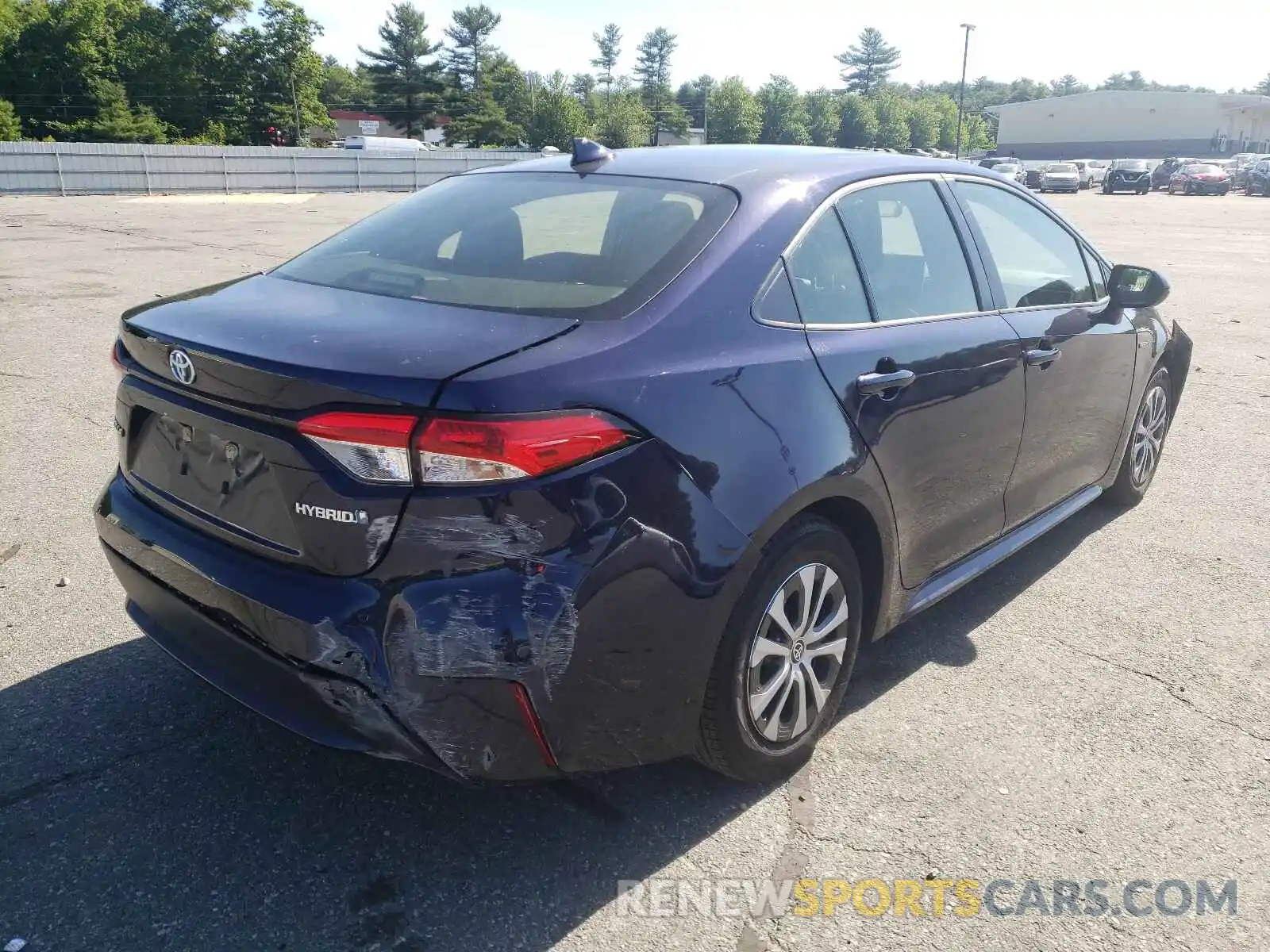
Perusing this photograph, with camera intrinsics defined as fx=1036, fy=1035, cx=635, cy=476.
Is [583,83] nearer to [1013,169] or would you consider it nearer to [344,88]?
[344,88]

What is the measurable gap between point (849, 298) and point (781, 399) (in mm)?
565

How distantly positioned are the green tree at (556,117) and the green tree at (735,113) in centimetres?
1970

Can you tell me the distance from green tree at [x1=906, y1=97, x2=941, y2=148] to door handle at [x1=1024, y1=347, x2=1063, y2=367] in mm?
124639

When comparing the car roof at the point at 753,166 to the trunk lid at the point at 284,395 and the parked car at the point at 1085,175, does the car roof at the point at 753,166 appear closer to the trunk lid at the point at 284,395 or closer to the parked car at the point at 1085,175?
the trunk lid at the point at 284,395

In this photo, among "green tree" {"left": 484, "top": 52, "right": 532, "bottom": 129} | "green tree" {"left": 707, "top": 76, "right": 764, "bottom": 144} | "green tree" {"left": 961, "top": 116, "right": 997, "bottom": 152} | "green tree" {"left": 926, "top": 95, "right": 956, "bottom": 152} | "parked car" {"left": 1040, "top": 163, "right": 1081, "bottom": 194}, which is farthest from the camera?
"green tree" {"left": 926, "top": 95, "right": 956, "bottom": 152}

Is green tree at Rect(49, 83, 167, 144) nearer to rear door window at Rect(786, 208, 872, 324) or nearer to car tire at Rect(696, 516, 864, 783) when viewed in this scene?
rear door window at Rect(786, 208, 872, 324)

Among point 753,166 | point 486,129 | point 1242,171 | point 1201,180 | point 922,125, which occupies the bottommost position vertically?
point 753,166

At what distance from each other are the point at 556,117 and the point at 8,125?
125 ft

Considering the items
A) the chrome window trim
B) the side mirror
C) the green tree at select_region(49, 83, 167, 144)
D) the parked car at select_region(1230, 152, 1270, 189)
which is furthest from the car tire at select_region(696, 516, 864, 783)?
the green tree at select_region(49, 83, 167, 144)

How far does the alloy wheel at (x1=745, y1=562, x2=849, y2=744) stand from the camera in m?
2.68

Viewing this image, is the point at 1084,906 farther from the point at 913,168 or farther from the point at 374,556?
the point at 913,168

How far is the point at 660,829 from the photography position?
268cm

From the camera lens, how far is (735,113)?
99.3 meters

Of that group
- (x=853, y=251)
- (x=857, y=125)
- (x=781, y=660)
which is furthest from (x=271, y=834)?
(x=857, y=125)
